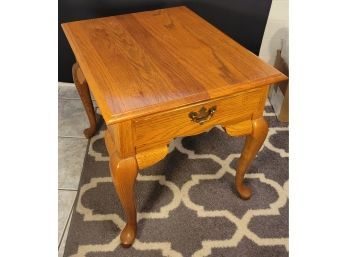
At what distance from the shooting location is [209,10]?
4.98 ft

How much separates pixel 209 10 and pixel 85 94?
2.42ft

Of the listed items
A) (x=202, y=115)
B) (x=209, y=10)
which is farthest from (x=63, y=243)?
(x=209, y=10)

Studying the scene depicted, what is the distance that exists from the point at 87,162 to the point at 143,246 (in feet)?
1.62

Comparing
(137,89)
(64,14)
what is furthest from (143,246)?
(64,14)

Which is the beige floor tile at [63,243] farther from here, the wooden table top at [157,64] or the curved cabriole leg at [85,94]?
the wooden table top at [157,64]

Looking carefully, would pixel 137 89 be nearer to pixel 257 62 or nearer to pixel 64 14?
pixel 257 62

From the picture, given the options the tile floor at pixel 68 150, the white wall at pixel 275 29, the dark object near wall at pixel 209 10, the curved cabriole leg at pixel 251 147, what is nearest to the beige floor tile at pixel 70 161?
the tile floor at pixel 68 150

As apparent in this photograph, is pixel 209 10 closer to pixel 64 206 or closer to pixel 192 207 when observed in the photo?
pixel 192 207

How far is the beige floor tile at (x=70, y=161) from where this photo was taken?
1314mm

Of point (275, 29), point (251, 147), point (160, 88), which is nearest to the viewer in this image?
point (160, 88)

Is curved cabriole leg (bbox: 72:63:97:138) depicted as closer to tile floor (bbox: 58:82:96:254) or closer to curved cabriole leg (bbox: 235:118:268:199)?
tile floor (bbox: 58:82:96:254)

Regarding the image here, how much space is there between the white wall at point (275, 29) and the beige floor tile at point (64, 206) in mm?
1242

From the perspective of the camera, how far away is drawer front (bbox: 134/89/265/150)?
81 cm

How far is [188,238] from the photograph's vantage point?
3.69ft
